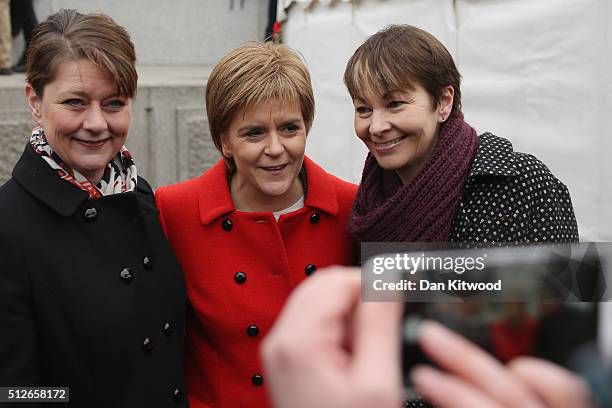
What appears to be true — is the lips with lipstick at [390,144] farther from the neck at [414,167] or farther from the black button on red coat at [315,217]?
the black button on red coat at [315,217]

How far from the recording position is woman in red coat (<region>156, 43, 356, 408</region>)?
6.85ft

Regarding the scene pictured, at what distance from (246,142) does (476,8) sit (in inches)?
85.1

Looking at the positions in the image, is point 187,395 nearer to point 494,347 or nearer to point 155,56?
point 494,347

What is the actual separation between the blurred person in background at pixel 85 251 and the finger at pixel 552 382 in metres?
1.39

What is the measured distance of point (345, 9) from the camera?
4645mm

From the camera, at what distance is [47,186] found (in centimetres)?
182

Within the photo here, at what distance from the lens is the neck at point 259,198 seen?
223 centimetres

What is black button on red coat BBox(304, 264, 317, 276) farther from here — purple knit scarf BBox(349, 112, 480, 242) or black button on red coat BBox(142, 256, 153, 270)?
black button on red coat BBox(142, 256, 153, 270)

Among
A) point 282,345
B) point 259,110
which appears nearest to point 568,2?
point 259,110

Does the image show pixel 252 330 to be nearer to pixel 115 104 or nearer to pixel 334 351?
pixel 115 104

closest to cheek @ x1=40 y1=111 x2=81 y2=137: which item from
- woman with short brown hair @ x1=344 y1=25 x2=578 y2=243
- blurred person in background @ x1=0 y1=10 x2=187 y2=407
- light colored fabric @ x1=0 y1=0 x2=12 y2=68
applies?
blurred person in background @ x1=0 y1=10 x2=187 y2=407

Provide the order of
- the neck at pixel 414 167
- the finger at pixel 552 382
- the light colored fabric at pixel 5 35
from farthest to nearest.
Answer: the light colored fabric at pixel 5 35
the neck at pixel 414 167
the finger at pixel 552 382

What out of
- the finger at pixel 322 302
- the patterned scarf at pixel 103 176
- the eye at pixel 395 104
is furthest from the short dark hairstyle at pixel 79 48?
the finger at pixel 322 302

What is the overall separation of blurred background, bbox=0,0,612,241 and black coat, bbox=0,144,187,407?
2146mm
